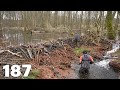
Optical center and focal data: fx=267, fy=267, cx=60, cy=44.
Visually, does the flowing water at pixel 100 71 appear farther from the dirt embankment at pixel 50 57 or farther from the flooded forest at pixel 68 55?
the dirt embankment at pixel 50 57

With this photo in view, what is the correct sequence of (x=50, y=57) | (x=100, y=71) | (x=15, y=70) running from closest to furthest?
(x=15, y=70) < (x=100, y=71) < (x=50, y=57)

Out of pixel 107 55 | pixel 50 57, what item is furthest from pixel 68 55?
pixel 107 55

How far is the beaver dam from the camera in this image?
751 cm

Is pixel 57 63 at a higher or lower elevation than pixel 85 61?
lower

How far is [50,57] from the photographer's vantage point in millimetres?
8602

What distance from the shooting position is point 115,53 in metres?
8.97

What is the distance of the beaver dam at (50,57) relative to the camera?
24.6 feet

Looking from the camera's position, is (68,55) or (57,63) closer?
(57,63)

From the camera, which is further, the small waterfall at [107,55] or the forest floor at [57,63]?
the small waterfall at [107,55]

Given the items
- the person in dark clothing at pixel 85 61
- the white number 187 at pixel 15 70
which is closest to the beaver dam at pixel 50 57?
the white number 187 at pixel 15 70

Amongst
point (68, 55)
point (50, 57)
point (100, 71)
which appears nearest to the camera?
point (100, 71)

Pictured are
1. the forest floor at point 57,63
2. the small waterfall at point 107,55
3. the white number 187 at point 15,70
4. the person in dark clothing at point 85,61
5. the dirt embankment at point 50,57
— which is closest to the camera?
the white number 187 at point 15,70

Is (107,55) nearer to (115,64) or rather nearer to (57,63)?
(115,64)
